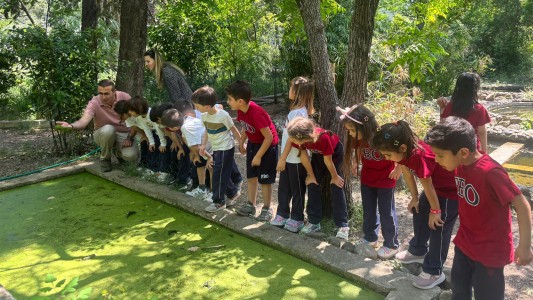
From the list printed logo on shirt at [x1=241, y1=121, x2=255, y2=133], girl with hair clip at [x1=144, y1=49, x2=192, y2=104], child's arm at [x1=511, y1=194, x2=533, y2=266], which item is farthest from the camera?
girl with hair clip at [x1=144, y1=49, x2=192, y2=104]

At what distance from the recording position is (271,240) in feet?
10.7

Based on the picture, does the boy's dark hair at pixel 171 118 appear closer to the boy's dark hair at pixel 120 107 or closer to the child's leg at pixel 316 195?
the boy's dark hair at pixel 120 107

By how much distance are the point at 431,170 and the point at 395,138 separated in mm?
309

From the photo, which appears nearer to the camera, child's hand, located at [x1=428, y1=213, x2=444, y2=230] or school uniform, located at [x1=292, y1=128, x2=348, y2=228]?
child's hand, located at [x1=428, y1=213, x2=444, y2=230]

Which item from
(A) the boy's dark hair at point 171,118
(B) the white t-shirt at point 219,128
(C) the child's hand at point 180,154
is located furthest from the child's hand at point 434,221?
(C) the child's hand at point 180,154

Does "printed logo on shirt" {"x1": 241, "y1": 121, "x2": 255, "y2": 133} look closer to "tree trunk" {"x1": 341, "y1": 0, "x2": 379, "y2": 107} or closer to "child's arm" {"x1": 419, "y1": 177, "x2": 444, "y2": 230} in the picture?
"tree trunk" {"x1": 341, "y1": 0, "x2": 379, "y2": 107}

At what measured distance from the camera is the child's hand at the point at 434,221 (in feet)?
8.46

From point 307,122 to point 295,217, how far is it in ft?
2.87

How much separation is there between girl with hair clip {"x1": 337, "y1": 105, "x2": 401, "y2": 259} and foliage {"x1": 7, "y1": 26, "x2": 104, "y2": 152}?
4097mm

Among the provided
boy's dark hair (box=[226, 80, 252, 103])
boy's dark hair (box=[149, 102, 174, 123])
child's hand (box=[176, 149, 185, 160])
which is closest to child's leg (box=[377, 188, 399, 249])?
boy's dark hair (box=[226, 80, 252, 103])

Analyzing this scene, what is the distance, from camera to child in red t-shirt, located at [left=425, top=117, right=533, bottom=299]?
1.99 m

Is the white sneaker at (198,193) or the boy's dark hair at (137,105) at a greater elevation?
the boy's dark hair at (137,105)

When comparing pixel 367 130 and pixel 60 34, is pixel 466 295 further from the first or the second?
pixel 60 34

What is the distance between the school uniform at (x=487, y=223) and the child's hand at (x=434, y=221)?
1.29 ft
